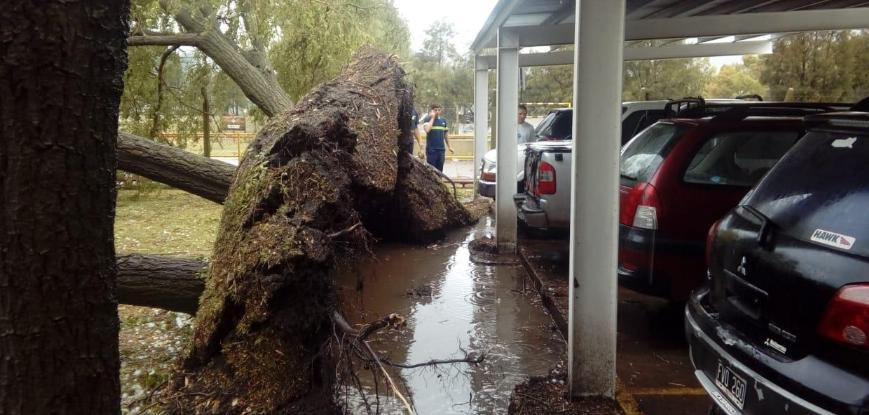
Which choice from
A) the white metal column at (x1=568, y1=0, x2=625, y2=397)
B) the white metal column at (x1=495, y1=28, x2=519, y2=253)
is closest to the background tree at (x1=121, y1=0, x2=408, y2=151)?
the white metal column at (x1=495, y1=28, x2=519, y2=253)

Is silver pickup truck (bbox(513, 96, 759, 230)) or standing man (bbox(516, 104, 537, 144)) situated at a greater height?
standing man (bbox(516, 104, 537, 144))

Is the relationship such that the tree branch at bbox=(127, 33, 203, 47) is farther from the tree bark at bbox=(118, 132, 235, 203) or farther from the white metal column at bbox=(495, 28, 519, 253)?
the white metal column at bbox=(495, 28, 519, 253)

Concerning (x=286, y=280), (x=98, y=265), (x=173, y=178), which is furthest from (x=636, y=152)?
(x=173, y=178)

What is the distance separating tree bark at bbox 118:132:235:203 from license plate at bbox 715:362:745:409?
591 centimetres

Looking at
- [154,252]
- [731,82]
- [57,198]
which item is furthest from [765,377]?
[731,82]

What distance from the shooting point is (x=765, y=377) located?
2.46 meters

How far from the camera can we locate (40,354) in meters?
1.57

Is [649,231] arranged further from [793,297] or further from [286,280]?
[286,280]

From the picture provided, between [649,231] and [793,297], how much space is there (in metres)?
2.26

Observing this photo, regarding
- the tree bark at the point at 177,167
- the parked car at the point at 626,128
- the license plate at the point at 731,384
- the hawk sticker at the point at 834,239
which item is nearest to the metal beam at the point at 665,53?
the parked car at the point at 626,128

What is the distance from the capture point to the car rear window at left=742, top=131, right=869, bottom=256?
2.27 metres

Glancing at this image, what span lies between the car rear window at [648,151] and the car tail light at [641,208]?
10 centimetres

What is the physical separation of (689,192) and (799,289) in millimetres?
2418

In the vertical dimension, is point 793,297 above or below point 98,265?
below
